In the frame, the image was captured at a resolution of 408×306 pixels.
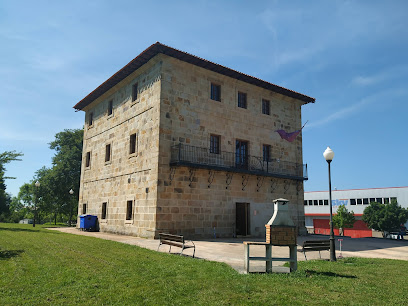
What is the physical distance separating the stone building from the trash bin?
0.84 metres

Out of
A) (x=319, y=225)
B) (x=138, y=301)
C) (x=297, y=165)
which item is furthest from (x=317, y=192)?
(x=138, y=301)

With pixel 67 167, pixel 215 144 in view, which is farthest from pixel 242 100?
pixel 67 167

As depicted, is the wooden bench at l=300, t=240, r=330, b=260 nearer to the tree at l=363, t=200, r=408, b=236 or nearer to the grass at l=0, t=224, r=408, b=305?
the grass at l=0, t=224, r=408, b=305

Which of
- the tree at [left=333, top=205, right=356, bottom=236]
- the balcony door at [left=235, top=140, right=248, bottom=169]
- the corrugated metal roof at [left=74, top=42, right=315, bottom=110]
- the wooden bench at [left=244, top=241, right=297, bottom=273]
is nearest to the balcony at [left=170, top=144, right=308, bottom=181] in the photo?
the balcony door at [left=235, top=140, right=248, bottom=169]

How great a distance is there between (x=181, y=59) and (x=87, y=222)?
12.2m

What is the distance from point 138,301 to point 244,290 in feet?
6.28

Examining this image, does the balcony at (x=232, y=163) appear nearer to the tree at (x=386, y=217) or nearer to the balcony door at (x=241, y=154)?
the balcony door at (x=241, y=154)

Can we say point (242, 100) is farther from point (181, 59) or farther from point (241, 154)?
point (181, 59)

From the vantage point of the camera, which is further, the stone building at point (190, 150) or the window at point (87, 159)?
the window at point (87, 159)

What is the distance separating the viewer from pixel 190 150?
57.8ft

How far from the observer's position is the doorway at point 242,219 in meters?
19.4

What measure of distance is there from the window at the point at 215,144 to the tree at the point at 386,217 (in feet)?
110

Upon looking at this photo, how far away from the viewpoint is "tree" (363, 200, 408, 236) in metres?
42.0

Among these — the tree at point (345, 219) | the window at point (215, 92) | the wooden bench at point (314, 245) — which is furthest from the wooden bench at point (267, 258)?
the tree at point (345, 219)
